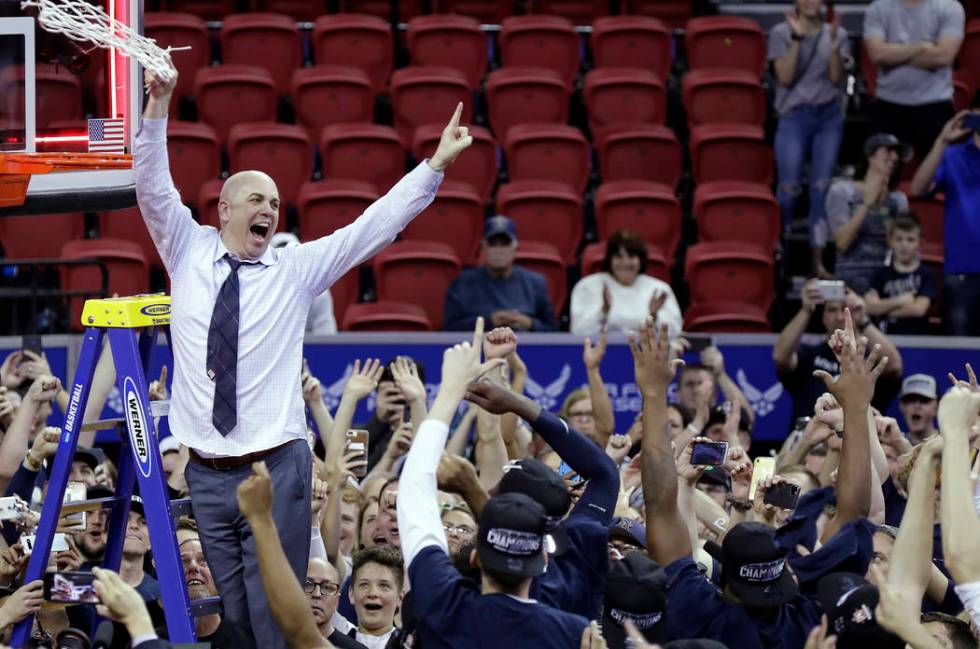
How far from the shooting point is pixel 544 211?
13.4 meters

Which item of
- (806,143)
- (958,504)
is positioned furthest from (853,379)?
(806,143)

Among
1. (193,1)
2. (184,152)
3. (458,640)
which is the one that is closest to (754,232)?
(184,152)

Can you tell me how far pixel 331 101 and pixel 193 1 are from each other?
275 centimetres

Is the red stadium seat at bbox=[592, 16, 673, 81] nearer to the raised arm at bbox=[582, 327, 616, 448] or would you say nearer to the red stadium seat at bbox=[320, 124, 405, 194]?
the red stadium seat at bbox=[320, 124, 405, 194]

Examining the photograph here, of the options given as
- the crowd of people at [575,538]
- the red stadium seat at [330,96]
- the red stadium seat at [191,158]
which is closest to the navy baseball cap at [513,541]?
the crowd of people at [575,538]

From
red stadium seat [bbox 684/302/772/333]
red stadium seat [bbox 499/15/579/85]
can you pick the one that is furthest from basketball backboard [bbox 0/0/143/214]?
red stadium seat [bbox 499/15/579/85]

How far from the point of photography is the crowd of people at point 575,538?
505 centimetres

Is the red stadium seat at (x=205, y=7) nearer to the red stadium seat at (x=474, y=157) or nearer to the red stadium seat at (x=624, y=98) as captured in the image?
the red stadium seat at (x=474, y=157)

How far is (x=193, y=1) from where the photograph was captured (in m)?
16.2

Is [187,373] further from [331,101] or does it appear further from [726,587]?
[331,101]

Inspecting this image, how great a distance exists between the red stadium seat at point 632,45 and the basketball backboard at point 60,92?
8012 millimetres

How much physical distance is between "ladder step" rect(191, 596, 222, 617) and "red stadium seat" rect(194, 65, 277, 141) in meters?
8.55

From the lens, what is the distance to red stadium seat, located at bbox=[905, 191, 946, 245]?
1373 cm

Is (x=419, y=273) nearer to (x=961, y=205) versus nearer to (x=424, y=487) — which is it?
(x=961, y=205)
